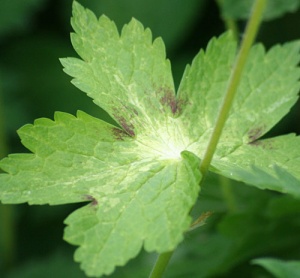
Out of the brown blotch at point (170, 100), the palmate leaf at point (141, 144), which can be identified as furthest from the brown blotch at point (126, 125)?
the brown blotch at point (170, 100)

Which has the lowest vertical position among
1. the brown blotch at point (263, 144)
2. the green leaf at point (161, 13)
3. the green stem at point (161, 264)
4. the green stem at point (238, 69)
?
the green stem at point (161, 264)

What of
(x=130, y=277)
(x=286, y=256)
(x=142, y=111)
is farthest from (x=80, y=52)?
(x=286, y=256)

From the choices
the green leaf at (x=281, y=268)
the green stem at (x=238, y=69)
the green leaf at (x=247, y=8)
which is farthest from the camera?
the green leaf at (x=247, y=8)

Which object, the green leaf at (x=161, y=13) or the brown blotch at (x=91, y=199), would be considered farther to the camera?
the green leaf at (x=161, y=13)

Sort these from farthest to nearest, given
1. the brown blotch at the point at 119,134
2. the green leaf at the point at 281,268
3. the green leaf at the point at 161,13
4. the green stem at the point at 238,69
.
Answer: the green leaf at the point at 161,13
the brown blotch at the point at 119,134
the green leaf at the point at 281,268
the green stem at the point at 238,69

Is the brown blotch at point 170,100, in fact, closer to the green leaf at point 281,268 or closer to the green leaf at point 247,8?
the green leaf at point 281,268

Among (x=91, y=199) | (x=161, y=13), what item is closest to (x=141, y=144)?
A: (x=91, y=199)

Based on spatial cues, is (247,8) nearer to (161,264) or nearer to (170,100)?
(170,100)
